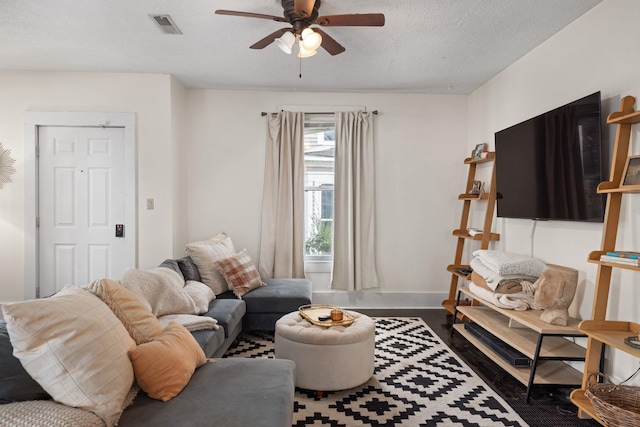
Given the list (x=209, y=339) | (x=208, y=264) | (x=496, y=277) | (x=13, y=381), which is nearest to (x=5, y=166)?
(x=208, y=264)

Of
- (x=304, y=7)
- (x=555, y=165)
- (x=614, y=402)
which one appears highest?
(x=304, y=7)

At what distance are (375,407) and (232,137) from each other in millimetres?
3355

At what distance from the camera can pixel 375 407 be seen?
2.23 metres

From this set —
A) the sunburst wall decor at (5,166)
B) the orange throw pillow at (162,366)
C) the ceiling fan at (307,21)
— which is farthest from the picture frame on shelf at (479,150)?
the sunburst wall decor at (5,166)

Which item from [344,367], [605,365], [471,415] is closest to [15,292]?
[344,367]

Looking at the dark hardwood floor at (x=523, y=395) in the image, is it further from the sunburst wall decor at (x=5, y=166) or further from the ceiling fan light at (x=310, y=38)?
the sunburst wall decor at (x=5, y=166)

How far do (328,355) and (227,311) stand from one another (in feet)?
3.21

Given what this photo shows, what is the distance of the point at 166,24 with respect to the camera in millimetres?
2793

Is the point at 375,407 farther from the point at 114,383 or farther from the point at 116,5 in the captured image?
the point at 116,5

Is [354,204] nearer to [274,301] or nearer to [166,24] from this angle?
[274,301]

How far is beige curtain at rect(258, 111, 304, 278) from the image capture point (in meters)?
4.32

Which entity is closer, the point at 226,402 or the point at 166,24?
the point at 226,402

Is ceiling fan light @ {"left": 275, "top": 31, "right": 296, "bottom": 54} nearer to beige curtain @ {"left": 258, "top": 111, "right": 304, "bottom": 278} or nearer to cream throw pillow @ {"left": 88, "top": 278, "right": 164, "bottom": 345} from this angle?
cream throw pillow @ {"left": 88, "top": 278, "right": 164, "bottom": 345}

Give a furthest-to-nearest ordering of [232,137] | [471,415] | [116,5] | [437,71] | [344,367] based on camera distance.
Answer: [232,137] → [437,71] → [116,5] → [344,367] → [471,415]
